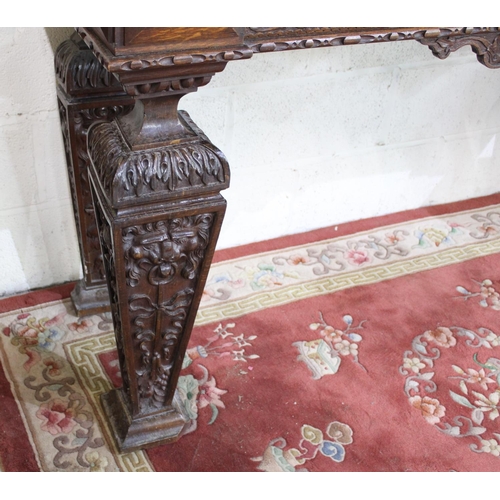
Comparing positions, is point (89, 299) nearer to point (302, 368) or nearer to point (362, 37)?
Result: point (302, 368)

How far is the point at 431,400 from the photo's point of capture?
1.73m

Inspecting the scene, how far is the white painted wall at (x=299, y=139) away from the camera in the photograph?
1.71m

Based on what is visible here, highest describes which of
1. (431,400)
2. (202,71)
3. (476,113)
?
(202,71)

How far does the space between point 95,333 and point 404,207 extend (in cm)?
131

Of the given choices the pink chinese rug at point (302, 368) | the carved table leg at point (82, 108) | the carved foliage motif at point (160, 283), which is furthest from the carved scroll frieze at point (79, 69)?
the pink chinese rug at point (302, 368)

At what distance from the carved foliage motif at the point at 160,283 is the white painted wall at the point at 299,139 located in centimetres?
65

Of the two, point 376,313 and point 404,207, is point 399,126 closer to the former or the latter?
point 404,207

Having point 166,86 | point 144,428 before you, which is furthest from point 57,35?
point 144,428

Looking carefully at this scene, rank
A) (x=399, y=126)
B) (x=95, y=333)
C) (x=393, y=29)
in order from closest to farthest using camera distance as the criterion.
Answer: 1. (x=393, y=29)
2. (x=95, y=333)
3. (x=399, y=126)

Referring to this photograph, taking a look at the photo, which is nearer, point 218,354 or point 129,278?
point 129,278

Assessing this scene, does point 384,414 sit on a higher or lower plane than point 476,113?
lower

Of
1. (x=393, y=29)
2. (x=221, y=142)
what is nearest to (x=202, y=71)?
(x=393, y=29)

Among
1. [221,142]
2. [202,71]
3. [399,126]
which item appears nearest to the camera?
[202,71]

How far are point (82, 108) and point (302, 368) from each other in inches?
35.7
